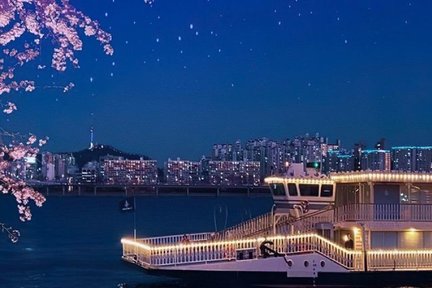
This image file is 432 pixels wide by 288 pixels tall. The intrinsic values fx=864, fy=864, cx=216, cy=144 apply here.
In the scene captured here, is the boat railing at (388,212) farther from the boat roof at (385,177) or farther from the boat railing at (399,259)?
the boat railing at (399,259)

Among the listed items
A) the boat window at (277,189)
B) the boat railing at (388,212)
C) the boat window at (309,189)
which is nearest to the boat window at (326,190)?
the boat window at (309,189)

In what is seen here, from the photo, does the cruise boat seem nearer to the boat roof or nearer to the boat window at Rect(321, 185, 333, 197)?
the boat roof

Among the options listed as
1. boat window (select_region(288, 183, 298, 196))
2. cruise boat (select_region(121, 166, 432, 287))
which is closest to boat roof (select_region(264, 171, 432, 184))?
cruise boat (select_region(121, 166, 432, 287))

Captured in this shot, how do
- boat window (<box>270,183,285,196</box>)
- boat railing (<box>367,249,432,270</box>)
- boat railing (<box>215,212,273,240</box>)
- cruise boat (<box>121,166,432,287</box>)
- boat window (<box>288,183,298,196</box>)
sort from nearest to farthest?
cruise boat (<box>121,166,432,287</box>), boat railing (<box>367,249,432,270</box>), boat railing (<box>215,212,273,240</box>), boat window (<box>288,183,298,196</box>), boat window (<box>270,183,285,196</box>)

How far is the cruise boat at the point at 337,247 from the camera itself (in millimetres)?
28922

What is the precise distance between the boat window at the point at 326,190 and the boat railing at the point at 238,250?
368 centimetres

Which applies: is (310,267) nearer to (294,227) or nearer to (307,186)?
(294,227)

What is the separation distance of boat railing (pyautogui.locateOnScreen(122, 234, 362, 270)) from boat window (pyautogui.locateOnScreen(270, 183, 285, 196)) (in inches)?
181

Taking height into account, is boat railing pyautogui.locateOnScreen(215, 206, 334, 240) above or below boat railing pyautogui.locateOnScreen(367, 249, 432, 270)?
above

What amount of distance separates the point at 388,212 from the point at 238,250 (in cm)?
554

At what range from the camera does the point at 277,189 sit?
3409cm

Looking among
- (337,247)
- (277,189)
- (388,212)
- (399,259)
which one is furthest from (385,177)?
(277,189)

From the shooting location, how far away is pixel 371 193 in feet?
100

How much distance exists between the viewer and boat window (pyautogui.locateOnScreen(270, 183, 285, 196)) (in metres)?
33.7
